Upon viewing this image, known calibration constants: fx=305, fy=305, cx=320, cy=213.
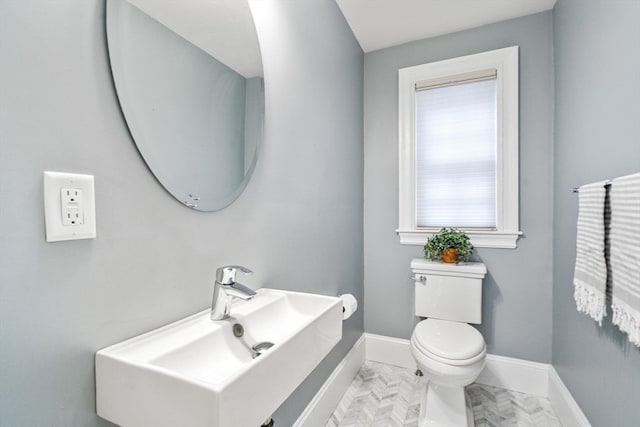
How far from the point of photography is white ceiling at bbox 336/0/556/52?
1920mm

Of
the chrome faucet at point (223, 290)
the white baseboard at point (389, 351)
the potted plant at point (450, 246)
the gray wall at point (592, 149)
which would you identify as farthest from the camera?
the white baseboard at point (389, 351)

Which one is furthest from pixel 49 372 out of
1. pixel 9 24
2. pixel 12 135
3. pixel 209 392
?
pixel 9 24

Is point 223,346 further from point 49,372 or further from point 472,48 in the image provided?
point 472,48

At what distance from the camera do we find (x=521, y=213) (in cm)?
204

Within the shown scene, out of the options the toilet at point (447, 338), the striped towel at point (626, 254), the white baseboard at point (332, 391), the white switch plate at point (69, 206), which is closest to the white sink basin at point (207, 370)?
the white switch plate at point (69, 206)

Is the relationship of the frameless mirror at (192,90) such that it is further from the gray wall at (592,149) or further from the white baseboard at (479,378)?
the gray wall at (592,149)

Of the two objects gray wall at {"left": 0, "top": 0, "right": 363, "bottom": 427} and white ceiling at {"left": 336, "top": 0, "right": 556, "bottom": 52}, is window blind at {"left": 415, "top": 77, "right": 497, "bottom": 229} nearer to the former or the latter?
white ceiling at {"left": 336, "top": 0, "right": 556, "bottom": 52}

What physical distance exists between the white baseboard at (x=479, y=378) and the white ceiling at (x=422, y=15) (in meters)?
2.27

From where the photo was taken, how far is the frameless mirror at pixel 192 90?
0.73 m

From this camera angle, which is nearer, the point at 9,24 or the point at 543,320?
the point at 9,24

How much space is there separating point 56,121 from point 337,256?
5.09 ft

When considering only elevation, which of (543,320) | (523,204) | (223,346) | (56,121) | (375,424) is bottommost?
(375,424)

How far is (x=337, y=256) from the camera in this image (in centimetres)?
194

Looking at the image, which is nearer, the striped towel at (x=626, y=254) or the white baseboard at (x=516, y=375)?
the striped towel at (x=626, y=254)
